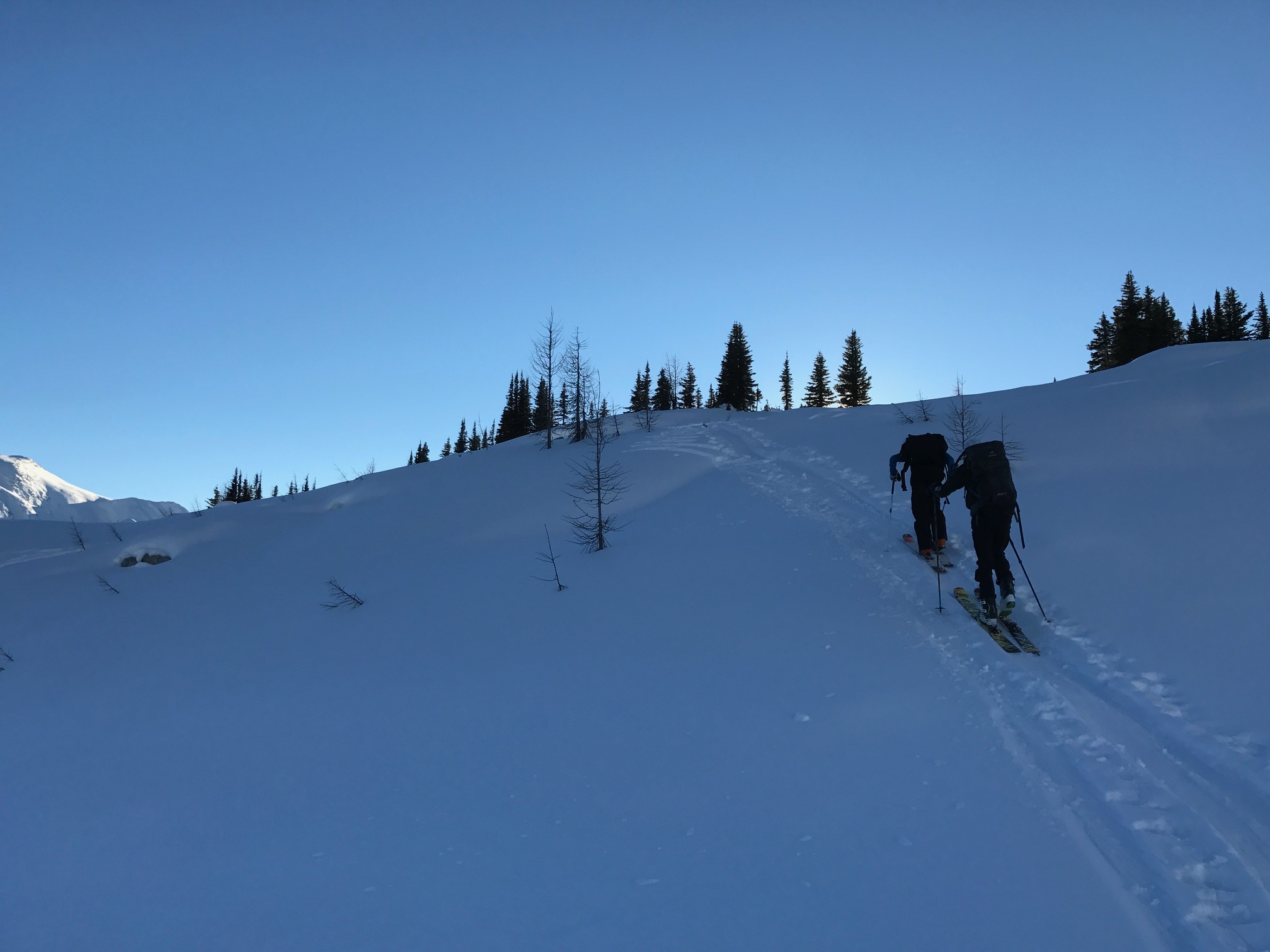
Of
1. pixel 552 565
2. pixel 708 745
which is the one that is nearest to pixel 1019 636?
pixel 708 745

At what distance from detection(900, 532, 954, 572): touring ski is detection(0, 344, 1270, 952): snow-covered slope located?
219 mm

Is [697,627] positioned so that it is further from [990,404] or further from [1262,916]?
[990,404]

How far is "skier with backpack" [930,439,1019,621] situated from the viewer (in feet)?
23.4

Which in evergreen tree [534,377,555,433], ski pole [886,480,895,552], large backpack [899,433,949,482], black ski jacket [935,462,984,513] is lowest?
ski pole [886,480,895,552]

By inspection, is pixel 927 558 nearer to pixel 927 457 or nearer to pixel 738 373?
pixel 927 457

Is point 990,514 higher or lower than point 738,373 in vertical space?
lower

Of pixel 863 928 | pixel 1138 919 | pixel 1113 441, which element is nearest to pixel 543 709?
pixel 863 928

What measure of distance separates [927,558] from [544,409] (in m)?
33.8

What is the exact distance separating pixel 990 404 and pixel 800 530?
40.4ft

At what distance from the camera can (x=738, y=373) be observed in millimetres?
50250

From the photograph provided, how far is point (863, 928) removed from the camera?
317cm

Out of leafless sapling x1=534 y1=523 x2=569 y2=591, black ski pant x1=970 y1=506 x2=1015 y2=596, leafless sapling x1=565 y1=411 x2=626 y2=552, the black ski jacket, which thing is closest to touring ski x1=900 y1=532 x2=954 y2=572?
black ski pant x1=970 y1=506 x2=1015 y2=596

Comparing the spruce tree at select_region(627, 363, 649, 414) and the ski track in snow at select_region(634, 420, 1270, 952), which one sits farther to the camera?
the spruce tree at select_region(627, 363, 649, 414)

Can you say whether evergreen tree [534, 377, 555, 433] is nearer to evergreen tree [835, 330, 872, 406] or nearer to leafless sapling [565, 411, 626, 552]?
leafless sapling [565, 411, 626, 552]
